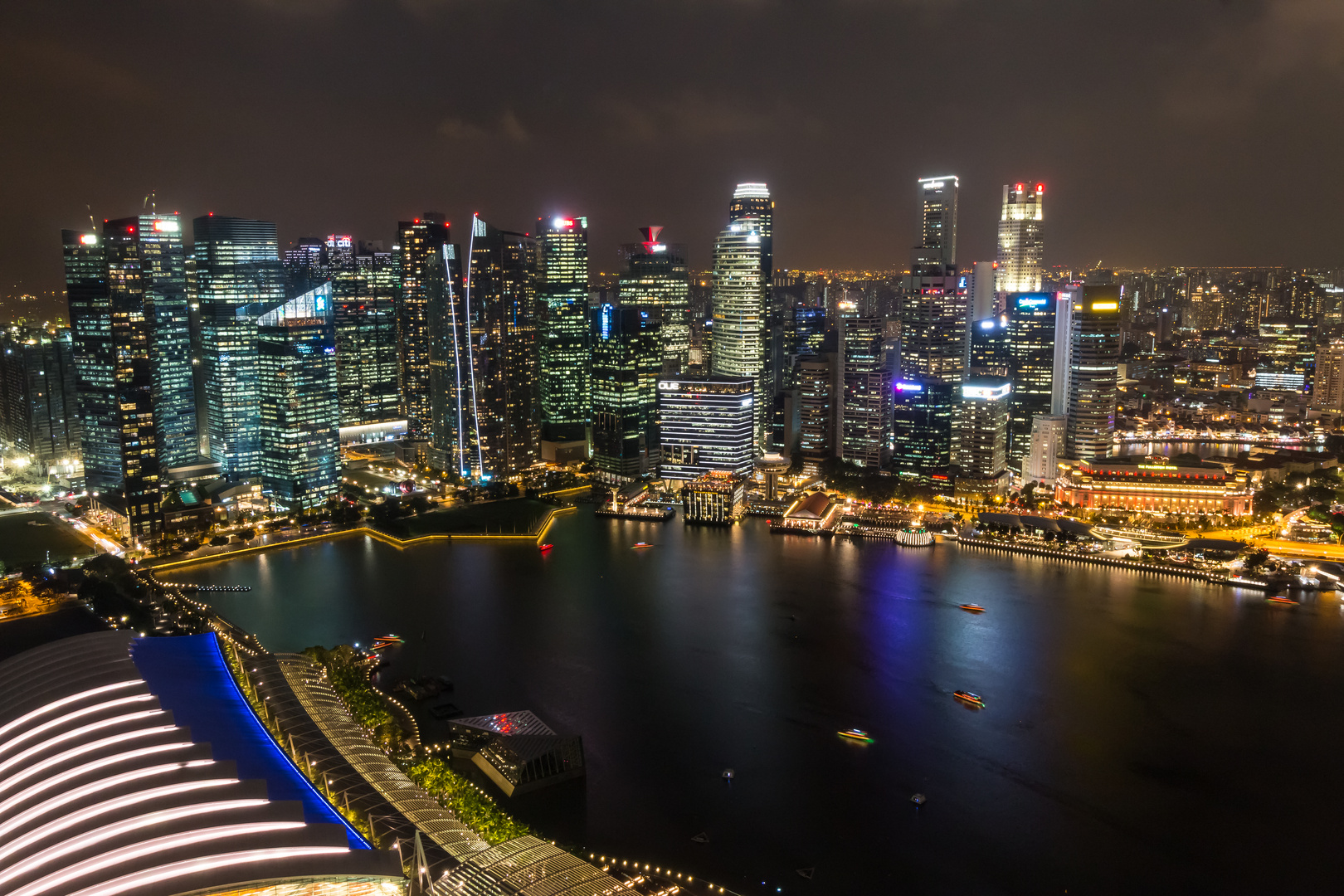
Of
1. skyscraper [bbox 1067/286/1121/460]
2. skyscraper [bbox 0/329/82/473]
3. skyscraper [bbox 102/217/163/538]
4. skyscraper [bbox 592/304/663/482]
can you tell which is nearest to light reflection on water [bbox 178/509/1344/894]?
skyscraper [bbox 102/217/163/538]

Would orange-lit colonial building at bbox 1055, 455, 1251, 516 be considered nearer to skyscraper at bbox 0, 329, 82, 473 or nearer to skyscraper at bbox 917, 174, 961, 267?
skyscraper at bbox 917, 174, 961, 267

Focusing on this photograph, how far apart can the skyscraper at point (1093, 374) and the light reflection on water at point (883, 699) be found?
7.32 metres

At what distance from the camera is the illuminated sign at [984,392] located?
1969 centimetres

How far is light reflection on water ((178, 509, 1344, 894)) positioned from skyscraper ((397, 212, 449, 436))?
36.2ft

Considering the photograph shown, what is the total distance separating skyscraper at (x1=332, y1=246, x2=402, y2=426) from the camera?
26078 mm

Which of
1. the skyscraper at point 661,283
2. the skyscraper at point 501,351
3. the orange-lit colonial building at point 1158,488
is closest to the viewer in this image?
the orange-lit colonial building at point 1158,488

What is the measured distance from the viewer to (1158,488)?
60.3 feet

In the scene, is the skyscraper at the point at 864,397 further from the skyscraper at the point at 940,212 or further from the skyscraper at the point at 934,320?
the skyscraper at the point at 940,212

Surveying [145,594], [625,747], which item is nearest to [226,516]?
[145,594]

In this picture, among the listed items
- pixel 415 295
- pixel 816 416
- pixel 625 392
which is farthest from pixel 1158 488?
pixel 415 295

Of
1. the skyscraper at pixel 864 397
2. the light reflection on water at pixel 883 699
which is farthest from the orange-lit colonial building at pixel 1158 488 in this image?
the light reflection on water at pixel 883 699

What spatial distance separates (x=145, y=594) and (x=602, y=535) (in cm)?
767

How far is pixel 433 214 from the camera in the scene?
26844 millimetres

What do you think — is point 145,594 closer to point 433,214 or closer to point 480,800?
point 480,800
